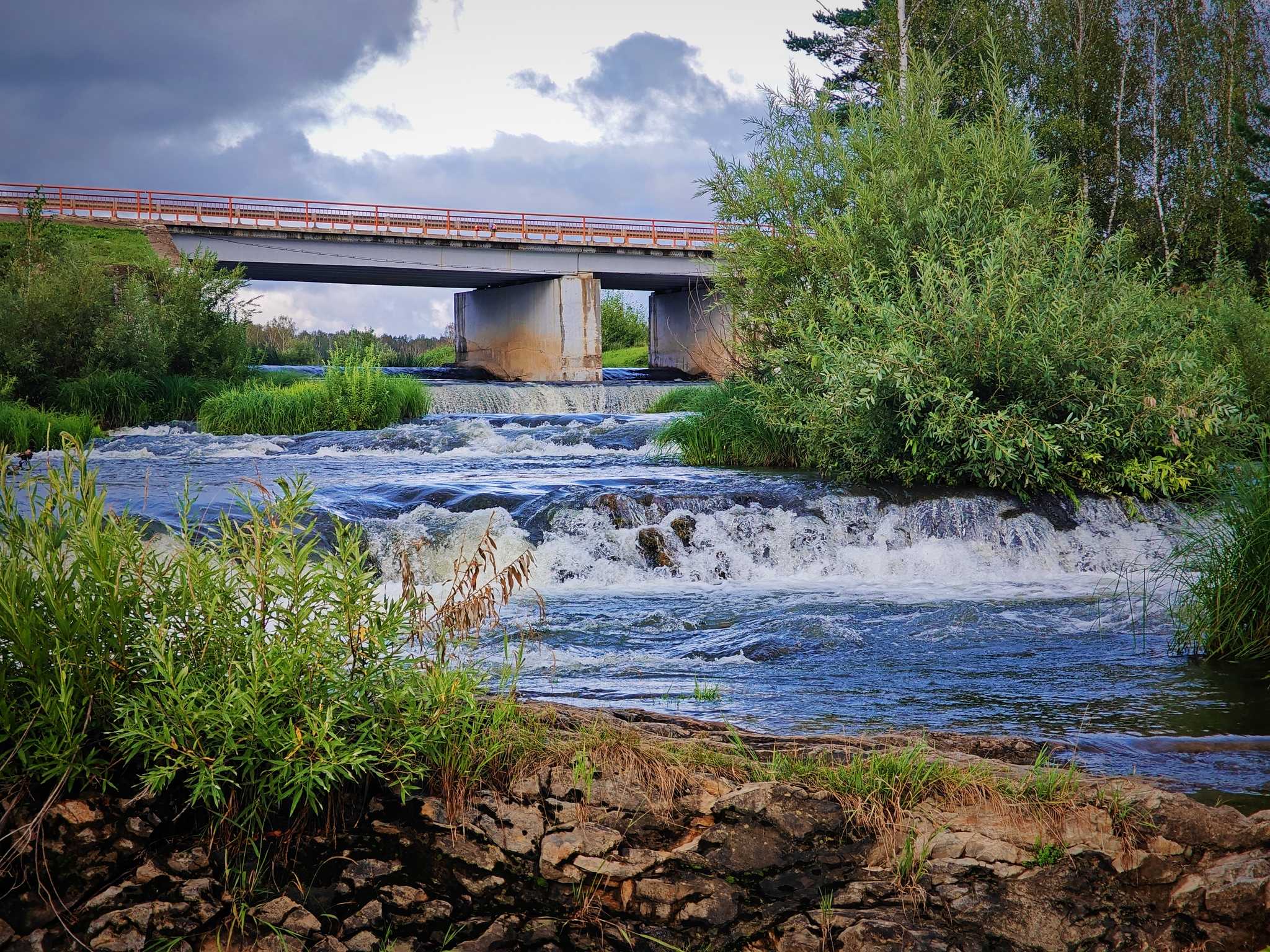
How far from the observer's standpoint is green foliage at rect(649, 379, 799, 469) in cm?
1323

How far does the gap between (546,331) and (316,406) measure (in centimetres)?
1633

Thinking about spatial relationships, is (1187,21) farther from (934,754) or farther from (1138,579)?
(934,754)

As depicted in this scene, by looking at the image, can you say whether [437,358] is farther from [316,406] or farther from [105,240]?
[316,406]

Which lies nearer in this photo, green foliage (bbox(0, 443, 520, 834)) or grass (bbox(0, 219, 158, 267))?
green foliage (bbox(0, 443, 520, 834))

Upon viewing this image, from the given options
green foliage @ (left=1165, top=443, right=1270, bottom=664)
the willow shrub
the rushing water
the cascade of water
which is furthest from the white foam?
the cascade of water

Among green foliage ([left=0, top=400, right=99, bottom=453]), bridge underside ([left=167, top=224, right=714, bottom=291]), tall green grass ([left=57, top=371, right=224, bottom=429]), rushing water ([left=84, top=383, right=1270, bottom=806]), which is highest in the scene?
bridge underside ([left=167, top=224, right=714, bottom=291])

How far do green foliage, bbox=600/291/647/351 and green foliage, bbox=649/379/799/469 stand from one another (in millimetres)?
35083

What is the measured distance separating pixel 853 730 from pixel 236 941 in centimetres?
280

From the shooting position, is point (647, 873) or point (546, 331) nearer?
point (647, 873)

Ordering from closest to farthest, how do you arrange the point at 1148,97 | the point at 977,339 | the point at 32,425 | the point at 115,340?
the point at 977,339 → the point at 32,425 → the point at 115,340 → the point at 1148,97

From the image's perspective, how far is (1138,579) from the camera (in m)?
8.70

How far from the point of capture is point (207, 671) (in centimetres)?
263

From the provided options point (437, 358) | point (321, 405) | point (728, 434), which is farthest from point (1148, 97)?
point (437, 358)

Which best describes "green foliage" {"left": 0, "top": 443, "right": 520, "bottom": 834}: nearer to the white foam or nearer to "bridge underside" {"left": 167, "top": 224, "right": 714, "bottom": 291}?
the white foam
